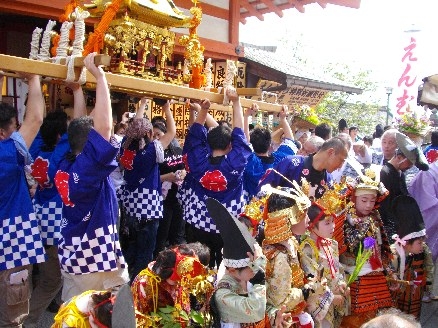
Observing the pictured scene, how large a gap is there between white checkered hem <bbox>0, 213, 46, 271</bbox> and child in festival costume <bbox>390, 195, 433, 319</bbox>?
10.3 feet

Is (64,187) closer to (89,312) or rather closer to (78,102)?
(78,102)

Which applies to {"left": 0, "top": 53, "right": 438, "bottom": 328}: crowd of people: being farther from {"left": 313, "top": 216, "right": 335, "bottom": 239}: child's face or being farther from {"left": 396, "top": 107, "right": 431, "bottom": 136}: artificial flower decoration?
{"left": 396, "top": 107, "right": 431, "bottom": 136}: artificial flower decoration

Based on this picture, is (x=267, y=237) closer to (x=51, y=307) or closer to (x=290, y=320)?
(x=290, y=320)

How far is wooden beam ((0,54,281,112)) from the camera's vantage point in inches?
111

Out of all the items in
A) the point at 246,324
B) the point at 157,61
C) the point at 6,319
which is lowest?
the point at 6,319

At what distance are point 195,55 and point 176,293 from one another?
239 centimetres

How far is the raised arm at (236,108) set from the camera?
14.1ft

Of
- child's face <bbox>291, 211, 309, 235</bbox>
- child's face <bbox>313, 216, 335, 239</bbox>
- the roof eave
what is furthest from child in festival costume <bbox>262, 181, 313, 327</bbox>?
the roof eave

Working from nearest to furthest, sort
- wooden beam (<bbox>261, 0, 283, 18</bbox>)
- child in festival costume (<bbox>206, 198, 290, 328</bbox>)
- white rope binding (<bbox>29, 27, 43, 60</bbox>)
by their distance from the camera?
child in festival costume (<bbox>206, 198, 290, 328</bbox>) < white rope binding (<bbox>29, 27, 43, 60</bbox>) < wooden beam (<bbox>261, 0, 283, 18</bbox>)

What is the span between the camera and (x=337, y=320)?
404 centimetres

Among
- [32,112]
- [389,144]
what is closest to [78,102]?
[32,112]

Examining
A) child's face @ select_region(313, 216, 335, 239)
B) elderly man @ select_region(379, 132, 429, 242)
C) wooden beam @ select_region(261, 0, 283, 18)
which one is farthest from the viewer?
wooden beam @ select_region(261, 0, 283, 18)

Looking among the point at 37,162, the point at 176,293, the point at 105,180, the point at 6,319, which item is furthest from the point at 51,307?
the point at 176,293

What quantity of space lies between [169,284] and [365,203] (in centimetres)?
212
